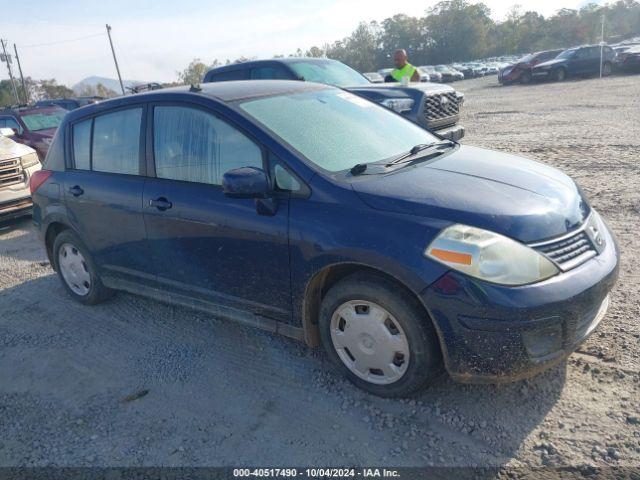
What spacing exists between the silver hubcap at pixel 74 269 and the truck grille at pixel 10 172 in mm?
3499

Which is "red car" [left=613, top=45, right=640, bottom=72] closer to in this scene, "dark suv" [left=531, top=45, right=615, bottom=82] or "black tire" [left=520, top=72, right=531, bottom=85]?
"dark suv" [left=531, top=45, right=615, bottom=82]

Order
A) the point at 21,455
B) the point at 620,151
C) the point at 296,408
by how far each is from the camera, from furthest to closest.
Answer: the point at 620,151
the point at 296,408
the point at 21,455

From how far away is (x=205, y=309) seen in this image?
12.1 ft

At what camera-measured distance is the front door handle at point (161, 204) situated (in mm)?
3642

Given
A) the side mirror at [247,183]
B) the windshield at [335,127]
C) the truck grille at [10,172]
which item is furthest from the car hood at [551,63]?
the side mirror at [247,183]

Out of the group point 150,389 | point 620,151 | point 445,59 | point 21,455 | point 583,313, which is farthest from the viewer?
point 445,59

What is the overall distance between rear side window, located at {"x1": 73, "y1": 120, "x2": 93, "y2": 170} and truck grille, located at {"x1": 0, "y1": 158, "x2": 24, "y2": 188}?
3.78 metres

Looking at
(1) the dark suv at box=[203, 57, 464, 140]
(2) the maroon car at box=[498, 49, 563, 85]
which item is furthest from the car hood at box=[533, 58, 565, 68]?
(1) the dark suv at box=[203, 57, 464, 140]

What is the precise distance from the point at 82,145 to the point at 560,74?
94.4 feet


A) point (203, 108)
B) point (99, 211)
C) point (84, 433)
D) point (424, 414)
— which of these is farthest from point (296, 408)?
point (99, 211)

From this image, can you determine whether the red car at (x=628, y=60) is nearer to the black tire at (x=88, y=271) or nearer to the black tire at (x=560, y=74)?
the black tire at (x=560, y=74)

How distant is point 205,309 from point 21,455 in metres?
1.35

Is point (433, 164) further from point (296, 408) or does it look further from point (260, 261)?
point (296, 408)

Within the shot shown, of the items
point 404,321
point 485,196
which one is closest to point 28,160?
point 404,321
